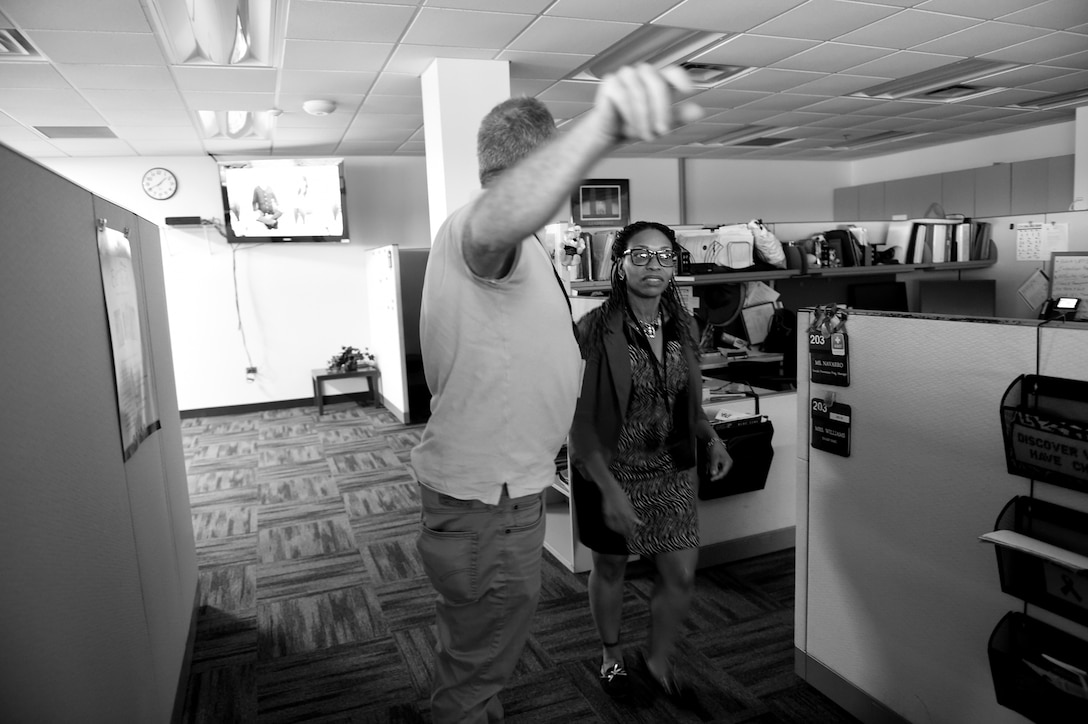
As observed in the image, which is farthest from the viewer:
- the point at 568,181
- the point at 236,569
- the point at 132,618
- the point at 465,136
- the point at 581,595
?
the point at 465,136

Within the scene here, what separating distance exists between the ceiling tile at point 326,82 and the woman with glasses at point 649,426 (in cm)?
287

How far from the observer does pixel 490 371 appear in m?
1.18

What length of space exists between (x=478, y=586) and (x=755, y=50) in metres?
3.83

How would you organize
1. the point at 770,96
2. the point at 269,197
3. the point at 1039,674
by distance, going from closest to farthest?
1. the point at 1039,674
2. the point at 770,96
3. the point at 269,197

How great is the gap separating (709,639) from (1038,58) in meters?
4.48

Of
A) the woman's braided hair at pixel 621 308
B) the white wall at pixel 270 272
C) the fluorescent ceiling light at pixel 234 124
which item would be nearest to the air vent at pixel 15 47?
the fluorescent ceiling light at pixel 234 124

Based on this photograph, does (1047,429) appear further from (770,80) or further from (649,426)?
(770,80)

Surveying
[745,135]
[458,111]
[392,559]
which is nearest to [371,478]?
[392,559]

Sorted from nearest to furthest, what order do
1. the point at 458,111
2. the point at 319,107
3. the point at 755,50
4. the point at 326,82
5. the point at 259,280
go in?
the point at 458,111 → the point at 755,50 → the point at 326,82 → the point at 319,107 → the point at 259,280

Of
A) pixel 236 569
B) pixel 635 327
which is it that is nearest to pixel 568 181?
pixel 635 327

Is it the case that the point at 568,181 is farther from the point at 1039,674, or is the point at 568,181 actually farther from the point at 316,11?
the point at 316,11

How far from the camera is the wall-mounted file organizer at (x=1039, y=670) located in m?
1.17

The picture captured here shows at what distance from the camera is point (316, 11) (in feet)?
10.2

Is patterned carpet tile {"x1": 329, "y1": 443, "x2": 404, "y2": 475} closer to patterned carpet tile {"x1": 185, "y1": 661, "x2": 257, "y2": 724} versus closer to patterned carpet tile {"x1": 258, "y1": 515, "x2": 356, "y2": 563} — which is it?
patterned carpet tile {"x1": 258, "y1": 515, "x2": 356, "y2": 563}
